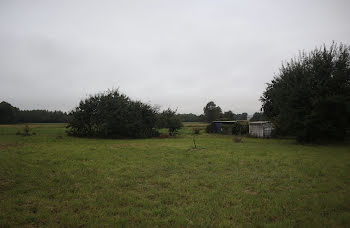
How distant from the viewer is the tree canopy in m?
15.7

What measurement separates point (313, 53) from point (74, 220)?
22015mm

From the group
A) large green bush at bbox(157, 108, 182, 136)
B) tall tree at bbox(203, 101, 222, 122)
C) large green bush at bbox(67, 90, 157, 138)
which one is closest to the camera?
large green bush at bbox(67, 90, 157, 138)

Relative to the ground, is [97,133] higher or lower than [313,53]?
lower

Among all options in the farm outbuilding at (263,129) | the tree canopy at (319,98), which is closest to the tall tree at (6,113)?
the farm outbuilding at (263,129)

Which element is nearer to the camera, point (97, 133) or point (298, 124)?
point (298, 124)

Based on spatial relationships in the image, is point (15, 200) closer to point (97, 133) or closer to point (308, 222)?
point (308, 222)

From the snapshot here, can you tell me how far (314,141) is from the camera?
1750cm

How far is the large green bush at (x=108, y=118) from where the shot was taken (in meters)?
23.3

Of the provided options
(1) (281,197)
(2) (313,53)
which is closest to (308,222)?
(1) (281,197)

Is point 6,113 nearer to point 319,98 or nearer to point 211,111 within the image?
point 211,111

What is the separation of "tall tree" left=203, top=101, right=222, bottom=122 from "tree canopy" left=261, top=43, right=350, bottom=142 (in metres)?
56.7

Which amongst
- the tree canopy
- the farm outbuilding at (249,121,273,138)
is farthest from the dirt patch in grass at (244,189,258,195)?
the farm outbuilding at (249,121,273,138)

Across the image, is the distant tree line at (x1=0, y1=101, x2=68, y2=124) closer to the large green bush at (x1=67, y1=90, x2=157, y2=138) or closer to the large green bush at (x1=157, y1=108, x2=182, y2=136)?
the large green bush at (x1=67, y1=90, x2=157, y2=138)

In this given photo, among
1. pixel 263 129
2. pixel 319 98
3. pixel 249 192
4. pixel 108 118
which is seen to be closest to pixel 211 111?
pixel 263 129
